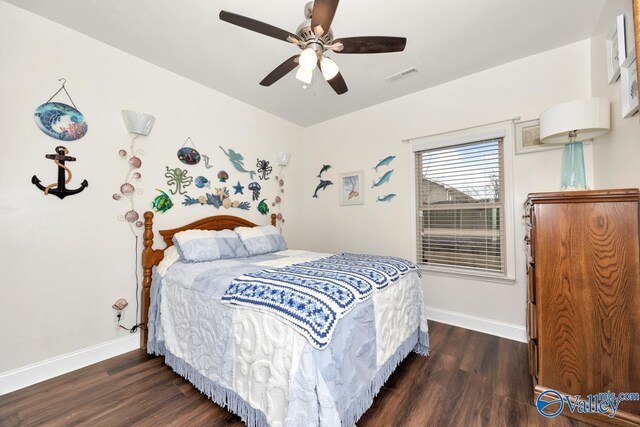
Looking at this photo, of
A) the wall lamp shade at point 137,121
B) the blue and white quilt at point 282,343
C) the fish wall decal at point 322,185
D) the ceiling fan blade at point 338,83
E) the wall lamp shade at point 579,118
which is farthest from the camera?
the fish wall decal at point 322,185

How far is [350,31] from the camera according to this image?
208 cm

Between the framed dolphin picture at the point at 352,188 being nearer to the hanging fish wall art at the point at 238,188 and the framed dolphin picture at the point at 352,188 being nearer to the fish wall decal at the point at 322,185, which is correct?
the fish wall decal at the point at 322,185

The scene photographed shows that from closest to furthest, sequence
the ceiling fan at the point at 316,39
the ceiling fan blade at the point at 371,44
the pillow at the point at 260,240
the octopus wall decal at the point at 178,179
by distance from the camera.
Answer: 1. the ceiling fan at the point at 316,39
2. the ceiling fan blade at the point at 371,44
3. the octopus wall decal at the point at 178,179
4. the pillow at the point at 260,240

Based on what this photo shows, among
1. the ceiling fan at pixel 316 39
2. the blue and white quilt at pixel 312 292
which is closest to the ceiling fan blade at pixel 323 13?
the ceiling fan at pixel 316 39

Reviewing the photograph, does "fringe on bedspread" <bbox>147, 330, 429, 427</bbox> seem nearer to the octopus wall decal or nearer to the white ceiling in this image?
the octopus wall decal

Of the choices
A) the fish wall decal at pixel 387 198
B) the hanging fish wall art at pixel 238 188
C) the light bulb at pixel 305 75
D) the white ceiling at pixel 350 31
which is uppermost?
the white ceiling at pixel 350 31

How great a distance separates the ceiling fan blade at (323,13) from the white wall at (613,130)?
1.68 meters

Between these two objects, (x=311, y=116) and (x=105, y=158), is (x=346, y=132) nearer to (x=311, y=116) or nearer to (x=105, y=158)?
(x=311, y=116)

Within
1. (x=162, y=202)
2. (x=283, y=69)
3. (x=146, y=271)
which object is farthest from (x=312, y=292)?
(x=162, y=202)

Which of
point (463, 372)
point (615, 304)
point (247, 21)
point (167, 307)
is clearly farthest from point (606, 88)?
point (167, 307)

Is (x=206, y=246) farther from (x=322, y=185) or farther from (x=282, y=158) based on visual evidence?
(x=322, y=185)

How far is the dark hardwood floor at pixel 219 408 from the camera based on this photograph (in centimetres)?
150

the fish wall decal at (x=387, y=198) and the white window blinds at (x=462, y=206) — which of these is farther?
the fish wall decal at (x=387, y=198)

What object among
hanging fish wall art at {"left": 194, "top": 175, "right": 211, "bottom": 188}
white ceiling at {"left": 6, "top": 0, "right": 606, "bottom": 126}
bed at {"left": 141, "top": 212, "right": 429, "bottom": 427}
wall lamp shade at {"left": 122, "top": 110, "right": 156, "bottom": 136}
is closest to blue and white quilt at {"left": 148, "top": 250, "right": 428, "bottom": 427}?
bed at {"left": 141, "top": 212, "right": 429, "bottom": 427}
